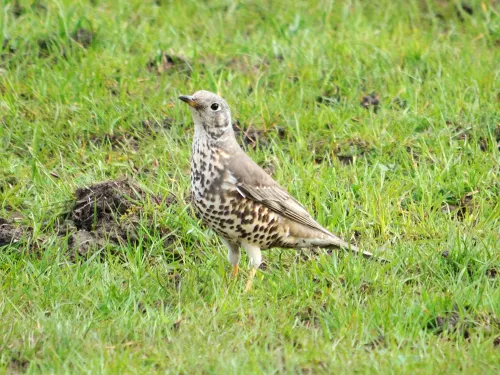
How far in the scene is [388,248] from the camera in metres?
7.04

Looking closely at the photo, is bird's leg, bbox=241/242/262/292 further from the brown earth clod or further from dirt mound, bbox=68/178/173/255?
the brown earth clod

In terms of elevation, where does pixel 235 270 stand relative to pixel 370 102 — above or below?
below

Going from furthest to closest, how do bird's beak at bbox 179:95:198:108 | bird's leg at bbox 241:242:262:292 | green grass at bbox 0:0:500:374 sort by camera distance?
bird's leg at bbox 241:242:262:292
bird's beak at bbox 179:95:198:108
green grass at bbox 0:0:500:374

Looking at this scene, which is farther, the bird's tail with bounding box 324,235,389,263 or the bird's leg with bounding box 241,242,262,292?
the bird's tail with bounding box 324,235,389,263

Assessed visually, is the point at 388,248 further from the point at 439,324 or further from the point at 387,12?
the point at 387,12

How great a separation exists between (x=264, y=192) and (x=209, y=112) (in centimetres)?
64

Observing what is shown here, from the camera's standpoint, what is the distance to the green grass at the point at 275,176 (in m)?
5.70

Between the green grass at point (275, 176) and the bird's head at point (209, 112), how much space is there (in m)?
0.88

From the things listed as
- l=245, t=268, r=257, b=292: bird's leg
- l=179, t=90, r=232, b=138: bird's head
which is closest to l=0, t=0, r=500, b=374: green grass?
l=245, t=268, r=257, b=292: bird's leg

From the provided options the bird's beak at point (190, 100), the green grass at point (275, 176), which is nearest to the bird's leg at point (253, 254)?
the green grass at point (275, 176)

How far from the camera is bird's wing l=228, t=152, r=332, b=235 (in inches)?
261

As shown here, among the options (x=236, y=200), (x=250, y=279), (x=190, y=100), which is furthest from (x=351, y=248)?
(x=190, y=100)

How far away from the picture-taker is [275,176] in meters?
8.02

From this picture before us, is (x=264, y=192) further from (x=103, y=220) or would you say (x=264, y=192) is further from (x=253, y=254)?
(x=103, y=220)
